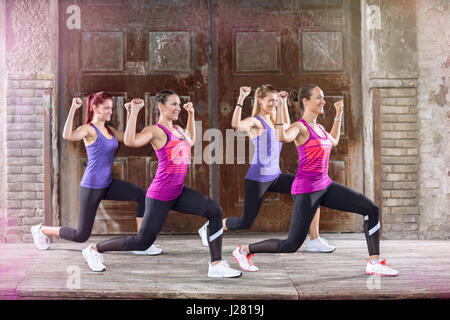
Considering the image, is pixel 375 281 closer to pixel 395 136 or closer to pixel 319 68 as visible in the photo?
pixel 395 136

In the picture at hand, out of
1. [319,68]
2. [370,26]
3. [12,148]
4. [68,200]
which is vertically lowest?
[68,200]

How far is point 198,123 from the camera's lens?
6.38 m

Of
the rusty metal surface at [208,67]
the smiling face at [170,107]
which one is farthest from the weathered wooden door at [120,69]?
the smiling face at [170,107]

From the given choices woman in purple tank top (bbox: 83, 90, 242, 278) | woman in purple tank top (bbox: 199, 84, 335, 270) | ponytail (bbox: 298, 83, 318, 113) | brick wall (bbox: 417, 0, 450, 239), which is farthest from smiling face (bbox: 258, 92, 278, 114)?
brick wall (bbox: 417, 0, 450, 239)

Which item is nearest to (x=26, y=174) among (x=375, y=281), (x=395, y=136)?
(x=375, y=281)

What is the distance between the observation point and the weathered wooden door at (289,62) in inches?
251

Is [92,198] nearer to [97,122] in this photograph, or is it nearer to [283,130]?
[97,122]

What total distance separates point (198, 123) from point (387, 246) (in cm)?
282

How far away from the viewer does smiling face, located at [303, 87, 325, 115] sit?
440 cm

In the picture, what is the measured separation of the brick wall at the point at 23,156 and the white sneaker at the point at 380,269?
155 inches

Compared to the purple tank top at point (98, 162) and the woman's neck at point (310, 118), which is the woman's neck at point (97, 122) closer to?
the purple tank top at point (98, 162)

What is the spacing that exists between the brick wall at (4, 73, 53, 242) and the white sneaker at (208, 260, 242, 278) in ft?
9.00

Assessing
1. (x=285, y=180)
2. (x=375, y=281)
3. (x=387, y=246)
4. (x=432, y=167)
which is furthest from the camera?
(x=432, y=167)

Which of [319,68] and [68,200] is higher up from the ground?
[319,68]
